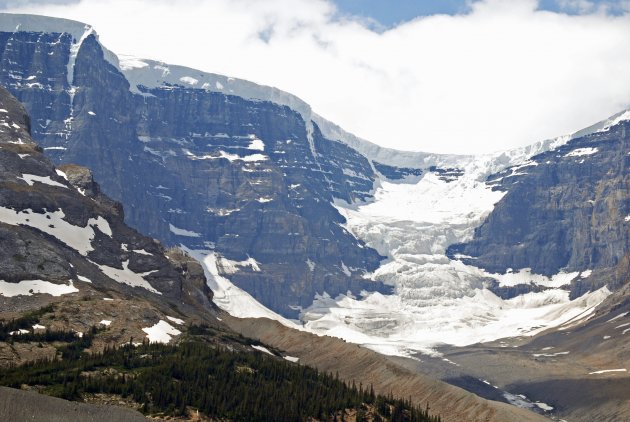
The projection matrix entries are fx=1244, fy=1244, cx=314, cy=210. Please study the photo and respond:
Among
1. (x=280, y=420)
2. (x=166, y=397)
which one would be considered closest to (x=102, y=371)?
(x=166, y=397)

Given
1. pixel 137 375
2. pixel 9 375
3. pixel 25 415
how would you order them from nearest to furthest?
1. pixel 25 415
2. pixel 9 375
3. pixel 137 375

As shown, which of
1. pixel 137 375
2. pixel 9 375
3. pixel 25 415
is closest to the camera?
pixel 25 415

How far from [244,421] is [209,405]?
596cm

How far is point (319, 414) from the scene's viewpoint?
199 metres

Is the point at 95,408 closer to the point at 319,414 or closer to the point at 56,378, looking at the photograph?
the point at 56,378

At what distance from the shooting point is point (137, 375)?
19738 centimetres

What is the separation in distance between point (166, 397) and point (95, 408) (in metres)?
27.0

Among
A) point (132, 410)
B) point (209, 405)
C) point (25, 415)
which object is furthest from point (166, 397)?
point (25, 415)

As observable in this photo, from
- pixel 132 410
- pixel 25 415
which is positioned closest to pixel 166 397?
pixel 132 410

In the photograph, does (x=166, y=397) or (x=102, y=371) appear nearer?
(x=166, y=397)

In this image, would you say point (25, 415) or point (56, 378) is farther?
point (56, 378)

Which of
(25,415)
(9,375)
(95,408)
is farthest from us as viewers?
(9,375)

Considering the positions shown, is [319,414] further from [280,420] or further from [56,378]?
[56,378]

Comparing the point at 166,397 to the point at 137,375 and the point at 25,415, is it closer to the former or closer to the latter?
the point at 137,375
